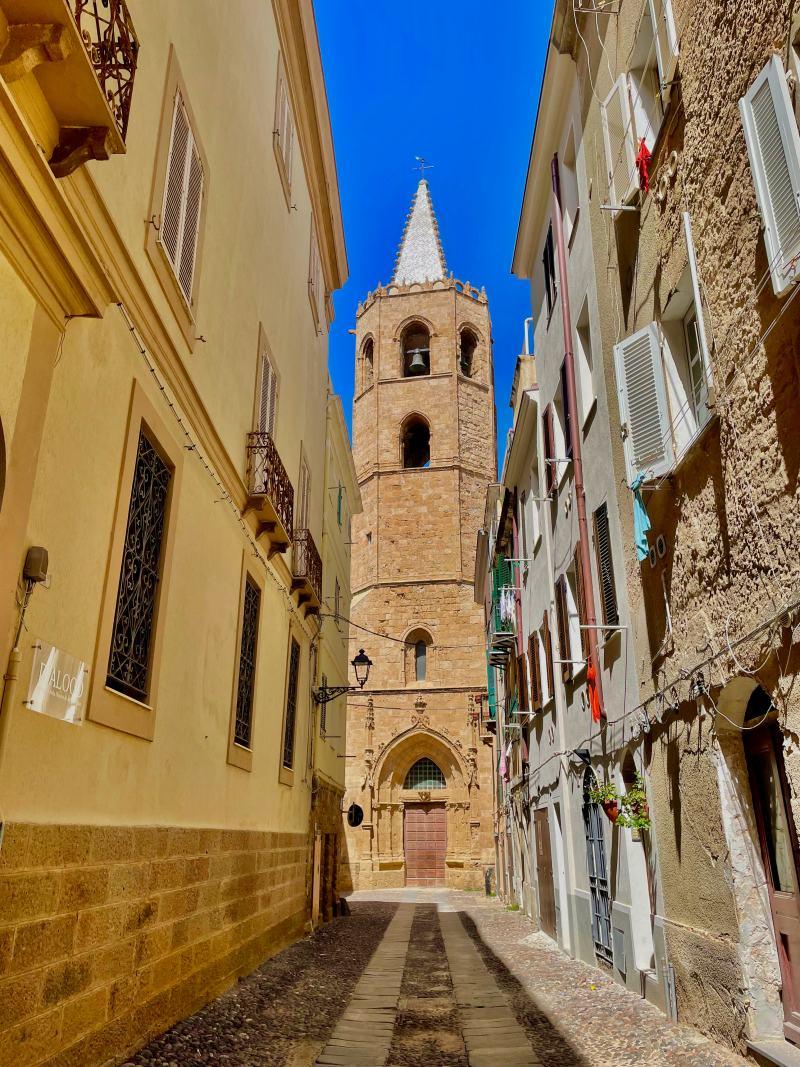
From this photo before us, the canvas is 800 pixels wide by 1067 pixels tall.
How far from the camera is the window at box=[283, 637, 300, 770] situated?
40.6 ft

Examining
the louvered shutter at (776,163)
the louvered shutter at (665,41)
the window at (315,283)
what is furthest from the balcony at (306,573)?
the louvered shutter at (776,163)

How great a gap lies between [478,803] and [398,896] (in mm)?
5485

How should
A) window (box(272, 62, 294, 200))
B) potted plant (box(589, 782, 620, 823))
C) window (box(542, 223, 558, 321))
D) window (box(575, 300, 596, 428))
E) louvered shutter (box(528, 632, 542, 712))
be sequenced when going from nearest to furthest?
potted plant (box(589, 782, 620, 823)) < window (box(575, 300, 596, 428)) < window (box(272, 62, 294, 200)) < window (box(542, 223, 558, 321)) < louvered shutter (box(528, 632, 542, 712))

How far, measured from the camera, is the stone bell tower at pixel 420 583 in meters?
31.9

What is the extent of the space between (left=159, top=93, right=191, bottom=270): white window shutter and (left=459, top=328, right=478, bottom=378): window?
33906 millimetres

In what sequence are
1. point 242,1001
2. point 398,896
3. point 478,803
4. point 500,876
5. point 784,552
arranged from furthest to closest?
point 478,803 → point 398,896 → point 500,876 → point 242,1001 → point 784,552

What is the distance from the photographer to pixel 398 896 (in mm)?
27234

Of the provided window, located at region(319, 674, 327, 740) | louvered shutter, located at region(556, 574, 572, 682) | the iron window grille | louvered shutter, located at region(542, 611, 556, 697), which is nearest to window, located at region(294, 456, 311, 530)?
the iron window grille

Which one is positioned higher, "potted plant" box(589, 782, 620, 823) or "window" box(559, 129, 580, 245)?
"window" box(559, 129, 580, 245)

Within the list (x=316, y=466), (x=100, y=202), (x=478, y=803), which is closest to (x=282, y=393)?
(x=316, y=466)

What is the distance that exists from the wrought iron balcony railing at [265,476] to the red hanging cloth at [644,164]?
475cm

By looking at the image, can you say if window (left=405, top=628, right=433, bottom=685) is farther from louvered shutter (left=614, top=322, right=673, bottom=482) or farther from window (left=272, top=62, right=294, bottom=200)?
louvered shutter (left=614, top=322, right=673, bottom=482)

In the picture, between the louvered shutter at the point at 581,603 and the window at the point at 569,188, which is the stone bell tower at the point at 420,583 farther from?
the window at the point at 569,188

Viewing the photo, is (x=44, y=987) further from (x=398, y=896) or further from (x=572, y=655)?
(x=398, y=896)
